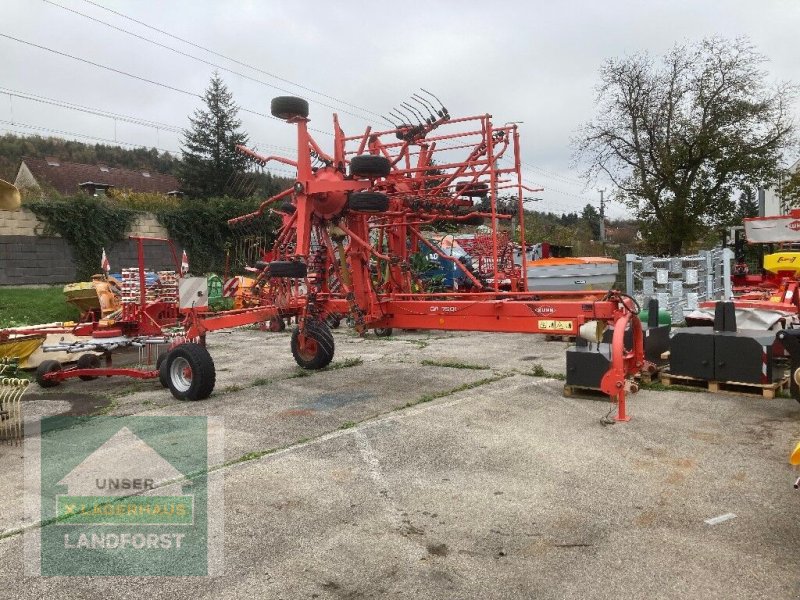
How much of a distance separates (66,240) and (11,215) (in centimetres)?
168

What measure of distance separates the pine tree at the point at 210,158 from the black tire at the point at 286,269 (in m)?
30.8

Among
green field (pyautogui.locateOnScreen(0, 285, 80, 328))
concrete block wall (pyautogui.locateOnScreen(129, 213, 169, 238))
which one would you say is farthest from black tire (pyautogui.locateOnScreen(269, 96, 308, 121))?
concrete block wall (pyautogui.locateOnScreen(129, 213, 169, 238))

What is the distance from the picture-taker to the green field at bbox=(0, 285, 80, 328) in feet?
46.0

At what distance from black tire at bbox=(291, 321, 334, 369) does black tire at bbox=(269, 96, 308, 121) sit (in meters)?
2.87

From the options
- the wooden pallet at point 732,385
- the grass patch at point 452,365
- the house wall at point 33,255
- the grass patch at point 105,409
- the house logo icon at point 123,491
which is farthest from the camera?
the house wall at point 33,255

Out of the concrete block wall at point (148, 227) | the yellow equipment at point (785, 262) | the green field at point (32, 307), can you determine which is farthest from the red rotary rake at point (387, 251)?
→ the concrete block wall at point (148, 227)

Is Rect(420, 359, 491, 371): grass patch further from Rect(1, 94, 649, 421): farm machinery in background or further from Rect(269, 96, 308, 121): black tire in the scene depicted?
Rect(269, 96, 308, 121): black tire

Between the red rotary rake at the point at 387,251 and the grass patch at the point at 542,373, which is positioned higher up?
the red rotary rake at the point at 387,251

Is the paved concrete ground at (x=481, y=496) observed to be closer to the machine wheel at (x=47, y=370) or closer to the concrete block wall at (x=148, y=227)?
the machine wheel at (x=47, y=370)

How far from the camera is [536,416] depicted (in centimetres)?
636

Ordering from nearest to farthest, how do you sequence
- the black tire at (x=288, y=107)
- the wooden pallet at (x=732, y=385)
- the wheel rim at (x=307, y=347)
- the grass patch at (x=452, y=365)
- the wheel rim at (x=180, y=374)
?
the wooden pallet at (x=732, y=385), the wheel rim at (x=180, y=374), the black tire at (x=288, y=107), the grass patch at (x=452, y=365), the wheel rim at (x=307, y=347)

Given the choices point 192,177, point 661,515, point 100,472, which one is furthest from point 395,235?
point 192,177

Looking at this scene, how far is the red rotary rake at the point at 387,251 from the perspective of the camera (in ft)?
22.8

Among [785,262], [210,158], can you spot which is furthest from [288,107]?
[210,158]
